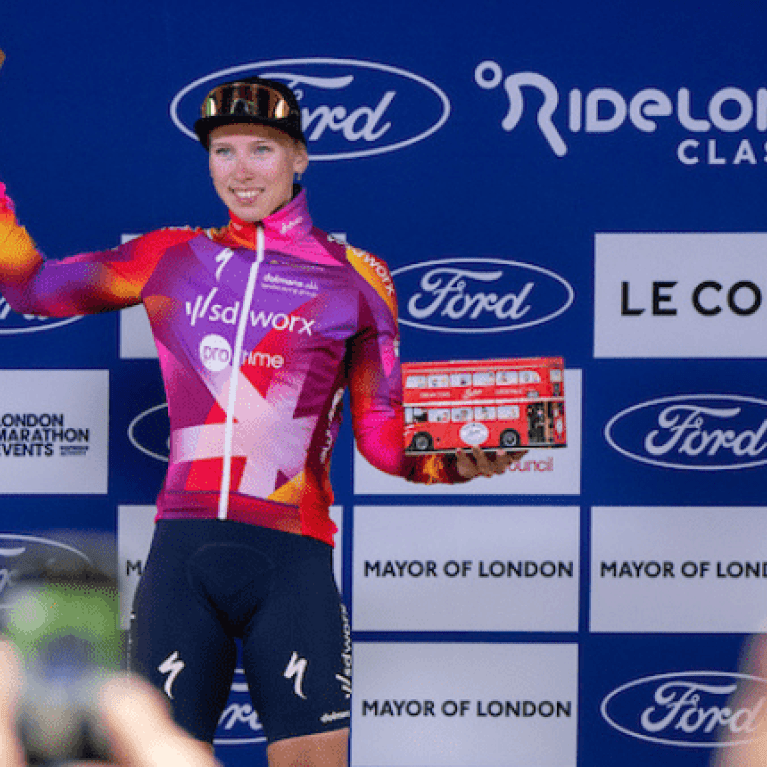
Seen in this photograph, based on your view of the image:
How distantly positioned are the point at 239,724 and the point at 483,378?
4.42 ft

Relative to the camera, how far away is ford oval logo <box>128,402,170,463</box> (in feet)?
8.77

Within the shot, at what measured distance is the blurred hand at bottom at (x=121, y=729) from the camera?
100cm

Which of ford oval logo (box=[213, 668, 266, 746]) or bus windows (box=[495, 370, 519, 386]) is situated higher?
bus windows (box=[495, 370, 519, 386])

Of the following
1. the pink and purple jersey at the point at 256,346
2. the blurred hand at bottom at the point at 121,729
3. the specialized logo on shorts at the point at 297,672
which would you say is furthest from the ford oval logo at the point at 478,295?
the blurred hand at bottom at the point at 121,729

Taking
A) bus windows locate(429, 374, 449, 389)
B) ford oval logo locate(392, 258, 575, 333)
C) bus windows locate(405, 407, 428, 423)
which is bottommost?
bus windows locate(405, 407, 428, 423)

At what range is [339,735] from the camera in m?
1.98

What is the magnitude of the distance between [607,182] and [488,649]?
1.27m

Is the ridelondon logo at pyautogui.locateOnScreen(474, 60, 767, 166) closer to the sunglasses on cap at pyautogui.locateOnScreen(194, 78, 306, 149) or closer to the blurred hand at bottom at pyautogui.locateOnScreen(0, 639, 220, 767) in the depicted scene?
the sunglasses on cap at pyautogui.locateOnScreen(194, 78, 306, 149)

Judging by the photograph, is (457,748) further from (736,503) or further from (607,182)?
(607,182)

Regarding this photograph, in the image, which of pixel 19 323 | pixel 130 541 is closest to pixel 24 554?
pixel 130 541

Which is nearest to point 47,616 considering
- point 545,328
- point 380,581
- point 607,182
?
point 380,581

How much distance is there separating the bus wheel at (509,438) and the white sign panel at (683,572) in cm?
84

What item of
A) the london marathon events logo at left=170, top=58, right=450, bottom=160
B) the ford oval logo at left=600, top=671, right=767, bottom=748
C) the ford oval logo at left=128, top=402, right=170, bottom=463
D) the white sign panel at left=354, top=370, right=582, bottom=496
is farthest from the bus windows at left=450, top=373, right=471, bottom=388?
the ford oval logo at left=600, top=671, right=767, bottom=748

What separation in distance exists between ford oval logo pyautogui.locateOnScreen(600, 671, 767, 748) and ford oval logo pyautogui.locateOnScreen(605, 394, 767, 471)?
1.92 ft
